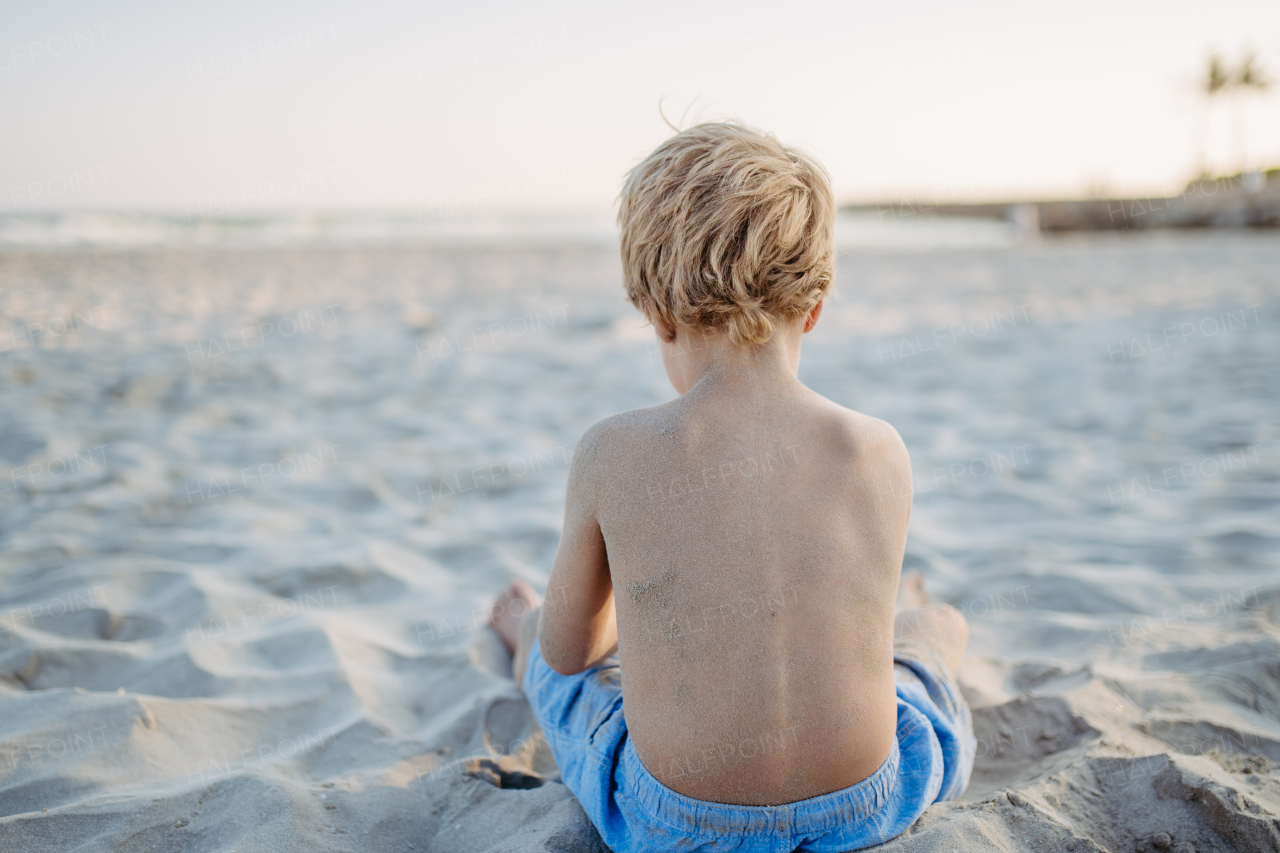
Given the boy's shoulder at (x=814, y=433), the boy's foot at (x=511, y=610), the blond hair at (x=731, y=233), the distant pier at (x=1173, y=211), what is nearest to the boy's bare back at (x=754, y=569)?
the boy's shoulder at (x=814, y=433)

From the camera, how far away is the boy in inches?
52.0

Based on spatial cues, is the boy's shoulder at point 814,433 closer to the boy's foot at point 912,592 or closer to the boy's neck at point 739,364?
the boy's neck at point 739,364

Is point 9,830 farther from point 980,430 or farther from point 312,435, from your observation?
point 980,430

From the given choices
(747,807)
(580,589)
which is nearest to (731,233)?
(580,589)

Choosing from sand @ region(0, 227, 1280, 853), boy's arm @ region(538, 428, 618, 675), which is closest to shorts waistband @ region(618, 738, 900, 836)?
sand @ region(0, 227, 1280, 853)

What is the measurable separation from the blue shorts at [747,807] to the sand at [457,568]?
0.29ft

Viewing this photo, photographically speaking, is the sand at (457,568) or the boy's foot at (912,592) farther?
the boy's foot at (912,592)

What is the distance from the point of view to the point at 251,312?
8.34m

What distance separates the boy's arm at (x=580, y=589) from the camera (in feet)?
4.63

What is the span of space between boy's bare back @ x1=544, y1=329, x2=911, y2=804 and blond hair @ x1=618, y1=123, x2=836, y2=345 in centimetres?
12

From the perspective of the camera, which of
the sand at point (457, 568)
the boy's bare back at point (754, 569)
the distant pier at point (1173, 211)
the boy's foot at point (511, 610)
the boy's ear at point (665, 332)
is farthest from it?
the distant pier at point (1173, 211)

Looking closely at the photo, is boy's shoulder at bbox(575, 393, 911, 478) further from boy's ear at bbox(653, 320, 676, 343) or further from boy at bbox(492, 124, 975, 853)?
boy's ear at bbox(653, 320, 676, 343)

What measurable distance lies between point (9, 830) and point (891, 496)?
180 cm

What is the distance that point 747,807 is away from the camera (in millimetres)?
1384
